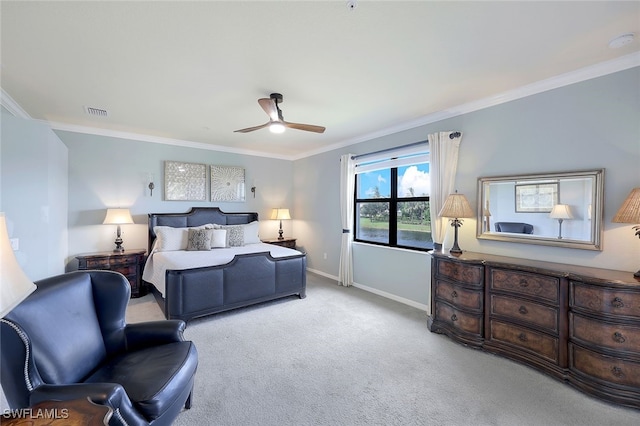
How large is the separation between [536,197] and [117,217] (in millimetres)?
5625

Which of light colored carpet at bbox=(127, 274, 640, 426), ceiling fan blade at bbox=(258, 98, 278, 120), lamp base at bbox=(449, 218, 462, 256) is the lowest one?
light colored carpet at bbox=(127, 274, 640, 426)

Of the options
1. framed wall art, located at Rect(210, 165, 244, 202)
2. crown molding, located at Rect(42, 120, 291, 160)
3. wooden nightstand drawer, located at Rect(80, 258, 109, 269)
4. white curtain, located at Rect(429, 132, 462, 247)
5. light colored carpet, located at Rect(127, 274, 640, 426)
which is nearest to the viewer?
light colored carpet, located at Rect(127, 274, 640, 426)

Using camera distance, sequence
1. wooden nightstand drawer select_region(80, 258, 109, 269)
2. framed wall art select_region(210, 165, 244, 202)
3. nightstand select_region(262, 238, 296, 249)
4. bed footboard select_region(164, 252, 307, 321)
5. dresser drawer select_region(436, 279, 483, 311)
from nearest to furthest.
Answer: dresser drawer select_region(436, 279, 483, 311) < bed footboard select_region(164, 252, 307, 321) < wooden nightstand drawer select_region(80, 258, 109, 269) < framed wall art select_region(210, 165, 244, 202) < nightstand select_region(262, 238, 296, 249)

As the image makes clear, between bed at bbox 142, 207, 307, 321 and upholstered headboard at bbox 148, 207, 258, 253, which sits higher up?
upholstered headboard at bbox 148, 207, 258, 253

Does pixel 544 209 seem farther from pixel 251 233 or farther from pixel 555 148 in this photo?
pixel 251 233

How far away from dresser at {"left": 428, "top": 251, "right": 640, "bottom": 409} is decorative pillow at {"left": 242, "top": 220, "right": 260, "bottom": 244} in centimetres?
340

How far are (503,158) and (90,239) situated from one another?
599 cm

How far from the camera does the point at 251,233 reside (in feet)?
17.3

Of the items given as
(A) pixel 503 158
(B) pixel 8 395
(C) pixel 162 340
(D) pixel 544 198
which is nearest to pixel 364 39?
(A) pixel 503 158

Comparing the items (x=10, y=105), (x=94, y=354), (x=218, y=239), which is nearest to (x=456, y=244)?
(x=94, y=354)

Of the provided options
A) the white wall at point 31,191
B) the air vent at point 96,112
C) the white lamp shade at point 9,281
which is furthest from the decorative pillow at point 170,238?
the white lamp shade at point 9,281

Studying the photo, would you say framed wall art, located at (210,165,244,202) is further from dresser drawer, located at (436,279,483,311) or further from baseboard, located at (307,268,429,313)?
dresser drawer, located at (436,279,483,311)

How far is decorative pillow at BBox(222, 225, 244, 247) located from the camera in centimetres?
Answer: 489

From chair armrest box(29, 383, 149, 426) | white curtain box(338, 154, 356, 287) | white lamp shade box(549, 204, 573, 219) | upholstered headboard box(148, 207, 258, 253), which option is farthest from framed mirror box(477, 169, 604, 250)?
upholstered headboard box(148, 207, 258, 253)
